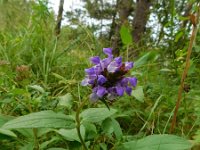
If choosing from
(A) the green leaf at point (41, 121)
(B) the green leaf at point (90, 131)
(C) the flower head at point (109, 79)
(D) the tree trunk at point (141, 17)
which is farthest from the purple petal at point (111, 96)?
(D) the tree trunk at point (141, 17)

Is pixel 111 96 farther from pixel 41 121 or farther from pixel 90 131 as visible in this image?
pixel 90 131

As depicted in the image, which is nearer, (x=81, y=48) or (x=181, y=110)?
(x=181, y=110)

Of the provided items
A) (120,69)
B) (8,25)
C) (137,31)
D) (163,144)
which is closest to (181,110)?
(163,144)

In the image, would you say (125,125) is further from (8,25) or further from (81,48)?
(8,25)

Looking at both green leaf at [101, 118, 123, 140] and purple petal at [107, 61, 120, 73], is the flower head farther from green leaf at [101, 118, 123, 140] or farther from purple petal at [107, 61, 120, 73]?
green leaf at [101, 118, 123, 140]

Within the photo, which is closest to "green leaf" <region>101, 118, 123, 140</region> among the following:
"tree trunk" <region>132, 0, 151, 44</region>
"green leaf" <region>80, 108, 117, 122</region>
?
"green leaf" <region>80, 108, 117, 122</region>
